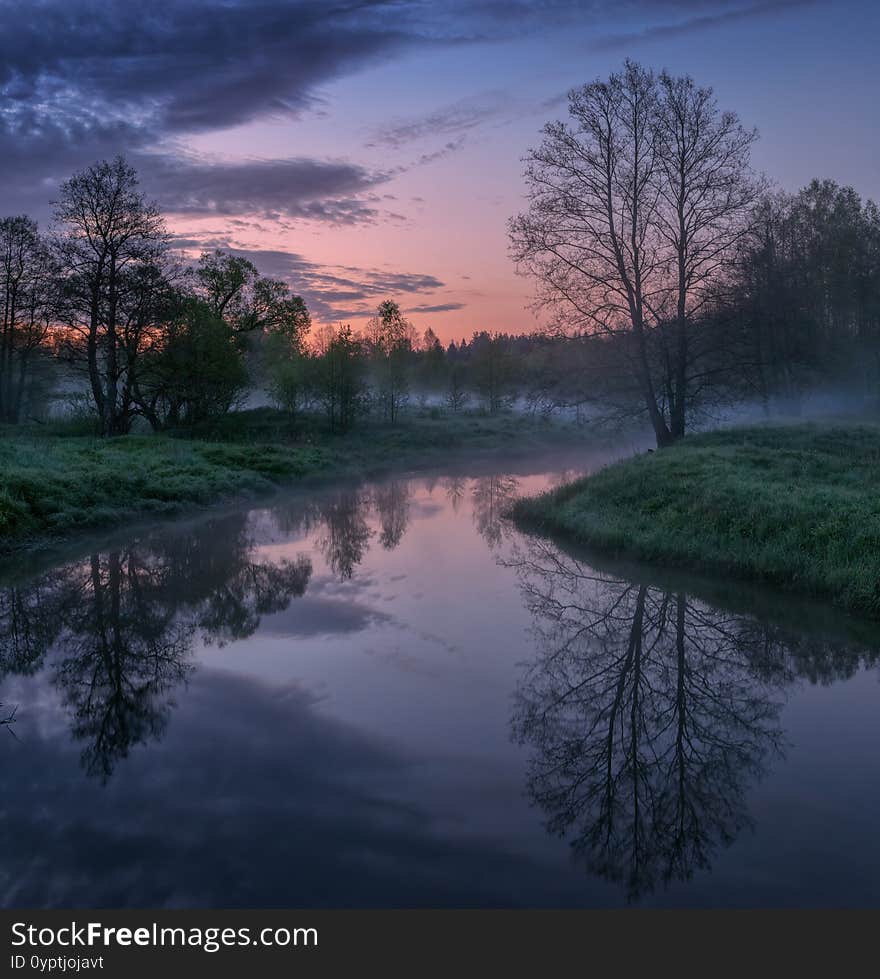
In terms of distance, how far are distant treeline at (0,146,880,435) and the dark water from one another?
13.6 m

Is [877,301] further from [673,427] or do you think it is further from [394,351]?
[394,351]

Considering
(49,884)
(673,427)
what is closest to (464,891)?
(49,884)

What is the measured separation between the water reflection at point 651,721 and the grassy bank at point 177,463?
1234 cm

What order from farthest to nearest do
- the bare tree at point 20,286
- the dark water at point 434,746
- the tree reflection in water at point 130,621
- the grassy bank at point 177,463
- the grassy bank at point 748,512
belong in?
the bare tree at point 20,286 < the grassy bank at point 177,463 < the grassy bank at point 748,512 < the tree reflection in water at point 130,621 < the dark water at point 434,746

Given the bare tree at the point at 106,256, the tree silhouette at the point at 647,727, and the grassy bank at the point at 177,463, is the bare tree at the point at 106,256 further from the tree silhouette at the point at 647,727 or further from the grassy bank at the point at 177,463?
the tree silhouette at the point at 647,727

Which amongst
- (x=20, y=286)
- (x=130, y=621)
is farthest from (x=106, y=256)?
(x=130, y=621)

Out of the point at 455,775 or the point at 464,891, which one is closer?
the point at 464,891

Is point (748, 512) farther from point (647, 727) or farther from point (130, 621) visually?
point (130, 621)

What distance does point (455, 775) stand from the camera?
5.91m

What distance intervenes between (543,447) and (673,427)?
Answer: 25.2 meters

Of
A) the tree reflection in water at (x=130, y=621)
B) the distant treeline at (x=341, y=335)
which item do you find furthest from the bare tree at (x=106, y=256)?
the tree reflection in water at (x=130, y=621)

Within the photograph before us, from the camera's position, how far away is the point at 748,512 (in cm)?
1372

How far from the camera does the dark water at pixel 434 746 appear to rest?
181 inches

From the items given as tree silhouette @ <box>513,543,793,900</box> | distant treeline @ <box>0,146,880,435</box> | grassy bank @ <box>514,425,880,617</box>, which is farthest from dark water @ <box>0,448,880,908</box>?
distant treeline @ <box>0,146,880,435</box>
